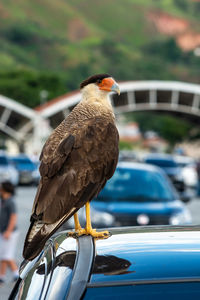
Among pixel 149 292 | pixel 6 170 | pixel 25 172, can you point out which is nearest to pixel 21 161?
pixel 25 172

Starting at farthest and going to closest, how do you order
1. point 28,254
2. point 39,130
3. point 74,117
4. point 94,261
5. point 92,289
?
1. point 39,130
2. point 74,117
3. point 28,254
4. point 94,261
5. point 92,289

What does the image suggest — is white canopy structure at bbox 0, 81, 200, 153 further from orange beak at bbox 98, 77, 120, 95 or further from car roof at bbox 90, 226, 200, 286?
car roof at bbox 90, 226, 200, 286

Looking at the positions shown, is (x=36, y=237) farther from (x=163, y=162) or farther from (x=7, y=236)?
(x=163, y=162)

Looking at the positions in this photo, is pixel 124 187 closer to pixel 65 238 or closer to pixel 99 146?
pixel 99 146

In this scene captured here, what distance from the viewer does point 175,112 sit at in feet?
203

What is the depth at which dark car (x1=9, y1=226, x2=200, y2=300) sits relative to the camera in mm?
2934

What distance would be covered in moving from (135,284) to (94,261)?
315 mm

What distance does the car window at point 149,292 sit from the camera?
292 centimetres

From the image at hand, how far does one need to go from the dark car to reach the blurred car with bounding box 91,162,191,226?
782 cm

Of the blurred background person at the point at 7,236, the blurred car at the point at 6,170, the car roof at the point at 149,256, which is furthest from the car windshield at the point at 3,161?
the car roof at the point at 149,256

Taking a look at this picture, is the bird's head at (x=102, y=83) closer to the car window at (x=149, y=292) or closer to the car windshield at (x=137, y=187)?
the car window at (x=149, y=292)

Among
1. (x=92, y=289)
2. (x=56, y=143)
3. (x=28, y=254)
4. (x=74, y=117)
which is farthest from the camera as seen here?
(x=74, y=117)

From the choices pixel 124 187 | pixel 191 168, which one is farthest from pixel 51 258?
pixel 191 168

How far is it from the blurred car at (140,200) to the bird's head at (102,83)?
629 centimetres
